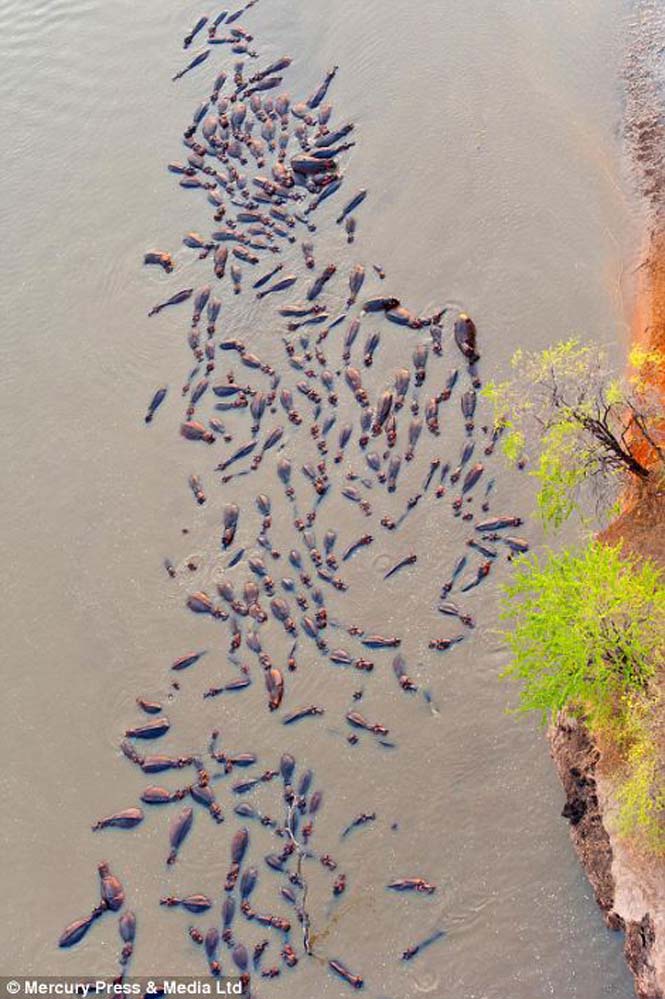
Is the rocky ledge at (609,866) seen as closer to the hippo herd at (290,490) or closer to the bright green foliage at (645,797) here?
the bright green foliage at (645,797)

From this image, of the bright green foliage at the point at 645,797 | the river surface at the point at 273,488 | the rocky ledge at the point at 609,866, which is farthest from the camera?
the river surface at the point at 273,488

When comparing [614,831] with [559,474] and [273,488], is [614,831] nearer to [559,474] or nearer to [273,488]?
[559,474]

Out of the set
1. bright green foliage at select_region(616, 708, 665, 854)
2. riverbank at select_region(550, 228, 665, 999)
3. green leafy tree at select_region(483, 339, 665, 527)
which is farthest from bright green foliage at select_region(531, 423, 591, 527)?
bright green foliage at select_region(616, 708, 665, 854)

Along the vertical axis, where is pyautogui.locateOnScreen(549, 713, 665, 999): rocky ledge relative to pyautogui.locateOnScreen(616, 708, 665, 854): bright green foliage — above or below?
below

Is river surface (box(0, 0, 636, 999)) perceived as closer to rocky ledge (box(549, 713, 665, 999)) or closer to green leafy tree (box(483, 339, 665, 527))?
rocky ledge (box(549, 713, 665, 999))

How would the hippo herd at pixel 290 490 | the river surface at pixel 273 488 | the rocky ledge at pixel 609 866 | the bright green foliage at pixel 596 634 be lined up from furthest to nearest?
1. the hippo herd at pixel 290 490
2. the river surface at pixel 273 488
3. the bright green foliage at pixel 596 634
4. the rocky ledge at pixel 609 866

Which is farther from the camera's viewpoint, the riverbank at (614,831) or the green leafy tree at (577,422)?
the green leafy tree at (577,422)

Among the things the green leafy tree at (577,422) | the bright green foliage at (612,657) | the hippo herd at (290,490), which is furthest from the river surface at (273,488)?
the bright green foliage at (612,657)
